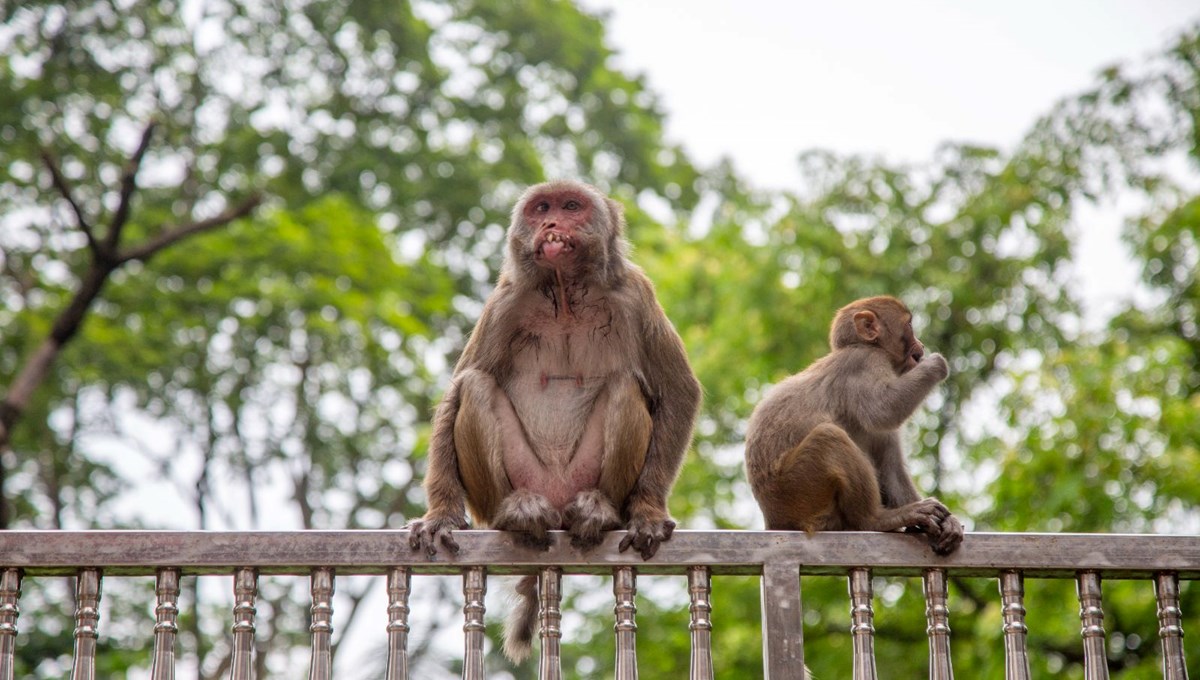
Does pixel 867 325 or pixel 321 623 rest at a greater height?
pixel 867 325

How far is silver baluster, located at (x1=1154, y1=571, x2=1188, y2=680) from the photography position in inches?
215

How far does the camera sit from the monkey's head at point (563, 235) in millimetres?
6254

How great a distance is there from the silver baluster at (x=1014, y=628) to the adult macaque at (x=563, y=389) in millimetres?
1511

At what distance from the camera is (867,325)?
6.92 metres

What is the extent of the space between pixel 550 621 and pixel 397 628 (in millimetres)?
630

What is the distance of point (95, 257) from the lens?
550 inches

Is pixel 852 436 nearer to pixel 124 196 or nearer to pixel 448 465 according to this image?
pixel 448 465

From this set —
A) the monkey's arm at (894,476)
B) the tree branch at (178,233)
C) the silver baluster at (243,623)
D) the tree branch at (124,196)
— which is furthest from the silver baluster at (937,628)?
the tree branch at (124,196)

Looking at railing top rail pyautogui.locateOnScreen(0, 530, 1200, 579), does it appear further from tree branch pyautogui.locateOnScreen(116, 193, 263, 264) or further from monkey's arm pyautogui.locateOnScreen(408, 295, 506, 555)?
tree branch pyautogui.locateOnScreen(116, 193, 263, 264)

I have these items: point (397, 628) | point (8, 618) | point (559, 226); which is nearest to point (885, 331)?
point (559, 226)

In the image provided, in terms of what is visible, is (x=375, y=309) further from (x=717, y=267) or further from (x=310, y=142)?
(x=717, y=267)

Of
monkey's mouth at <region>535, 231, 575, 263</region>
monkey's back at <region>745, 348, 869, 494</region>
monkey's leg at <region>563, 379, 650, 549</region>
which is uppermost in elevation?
monkey's mouth at <region>535, 231, 575, 263</region>

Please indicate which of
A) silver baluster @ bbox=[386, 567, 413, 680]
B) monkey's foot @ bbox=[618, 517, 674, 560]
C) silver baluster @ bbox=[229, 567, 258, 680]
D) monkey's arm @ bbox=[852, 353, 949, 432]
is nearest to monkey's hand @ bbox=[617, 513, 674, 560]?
monkey's foot @ bbox=[618, 517, 674, 560]

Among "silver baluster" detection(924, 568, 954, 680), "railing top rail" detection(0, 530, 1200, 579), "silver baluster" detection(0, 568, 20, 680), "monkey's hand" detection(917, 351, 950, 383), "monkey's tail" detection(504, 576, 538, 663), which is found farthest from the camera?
"monkey's hand" detection(917, 351, 950, 383)
